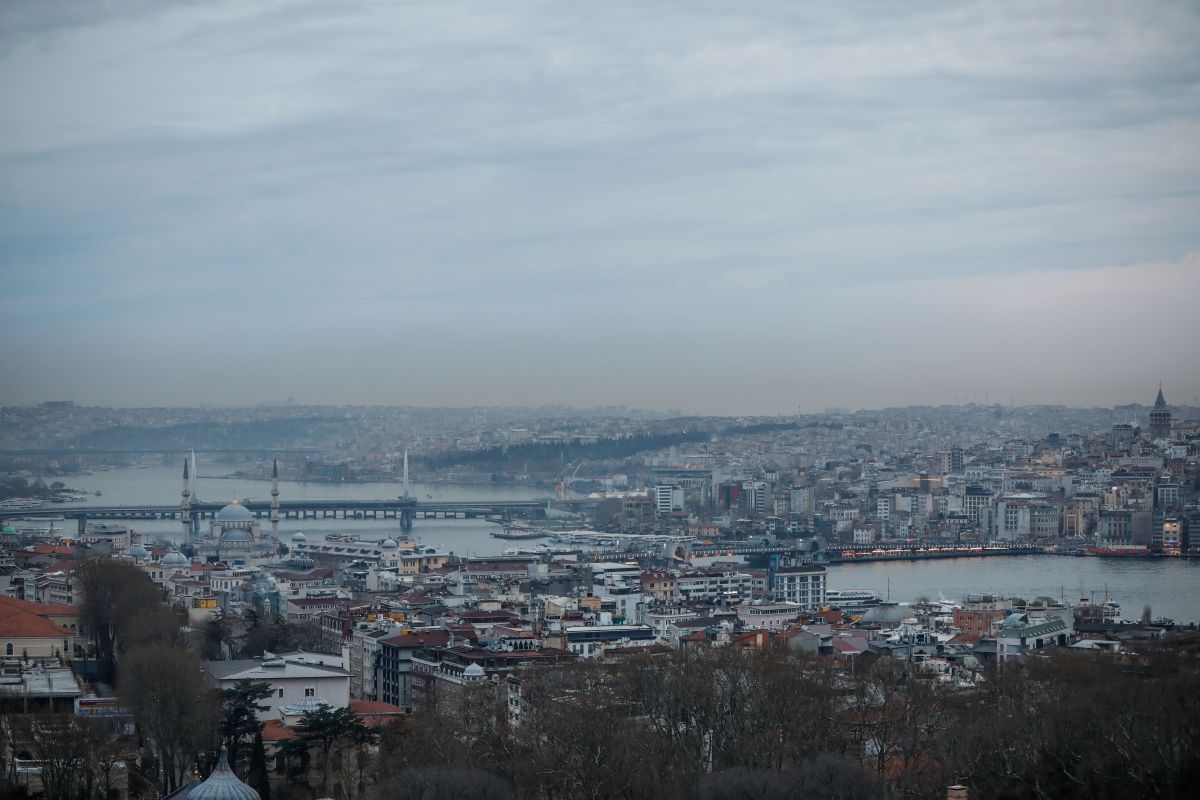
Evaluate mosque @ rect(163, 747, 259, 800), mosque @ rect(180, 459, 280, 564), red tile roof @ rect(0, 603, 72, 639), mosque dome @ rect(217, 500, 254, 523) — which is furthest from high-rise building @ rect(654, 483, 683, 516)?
mosque @ rect(163, 747, 259, 800)

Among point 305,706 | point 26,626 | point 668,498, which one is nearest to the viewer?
point 305,706

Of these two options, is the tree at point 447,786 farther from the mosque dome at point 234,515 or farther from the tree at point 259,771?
the mosque dome at point 234,515

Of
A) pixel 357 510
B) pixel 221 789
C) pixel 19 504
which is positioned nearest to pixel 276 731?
pixel 221 789

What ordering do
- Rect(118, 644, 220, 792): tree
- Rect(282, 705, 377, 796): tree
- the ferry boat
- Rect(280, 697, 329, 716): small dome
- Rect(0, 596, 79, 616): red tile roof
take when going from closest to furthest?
Rect(118, 644, 220, 792): tree, Rect(282, 705, 377, 796): tree, Rect(280, 697, 329, 716): small dome, Rect(0, 596, 79, 616): red tile roof, the ferry boat

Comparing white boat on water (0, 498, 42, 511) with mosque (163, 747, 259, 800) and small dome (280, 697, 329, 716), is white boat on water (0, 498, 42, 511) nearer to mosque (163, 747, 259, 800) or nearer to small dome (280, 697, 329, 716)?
small dome (280, 697, 329, 716)

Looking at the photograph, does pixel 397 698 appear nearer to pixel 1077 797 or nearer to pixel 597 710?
pixel 597 710

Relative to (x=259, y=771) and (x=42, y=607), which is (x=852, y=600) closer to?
(x=42, y=607)

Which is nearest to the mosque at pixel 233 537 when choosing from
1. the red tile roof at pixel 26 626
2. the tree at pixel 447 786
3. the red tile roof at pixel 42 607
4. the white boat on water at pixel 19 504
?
the white boat on water at pixel 19 504
